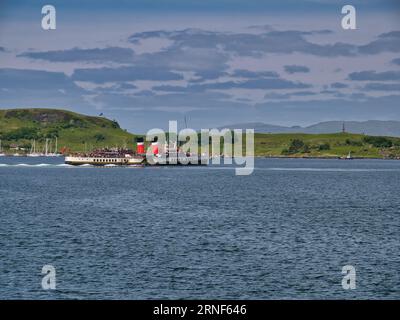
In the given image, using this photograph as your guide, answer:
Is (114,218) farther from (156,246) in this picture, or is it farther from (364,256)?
(364,256)

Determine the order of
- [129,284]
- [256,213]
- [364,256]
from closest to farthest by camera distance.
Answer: [129,284]
[364,256]
[256,213]

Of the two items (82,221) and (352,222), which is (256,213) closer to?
(352,222)

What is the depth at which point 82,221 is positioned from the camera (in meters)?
96.8

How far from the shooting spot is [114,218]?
101 m

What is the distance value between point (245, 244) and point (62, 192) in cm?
9491

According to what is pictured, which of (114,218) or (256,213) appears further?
(256,213)

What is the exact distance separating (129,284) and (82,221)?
4500cm

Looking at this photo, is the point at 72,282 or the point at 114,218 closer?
the point at 72,282
